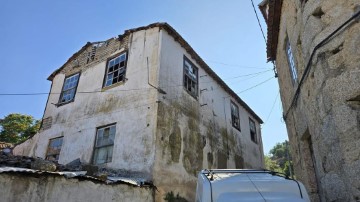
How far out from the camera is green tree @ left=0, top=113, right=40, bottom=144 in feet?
76.5

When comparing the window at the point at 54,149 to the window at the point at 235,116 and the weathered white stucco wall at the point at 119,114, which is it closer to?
the weathered white stucco wall at the point at 119,114

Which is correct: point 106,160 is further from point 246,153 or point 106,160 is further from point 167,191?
point 246,153

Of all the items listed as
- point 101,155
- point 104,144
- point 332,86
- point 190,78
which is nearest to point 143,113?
point 104,144

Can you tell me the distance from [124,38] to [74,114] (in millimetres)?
4338

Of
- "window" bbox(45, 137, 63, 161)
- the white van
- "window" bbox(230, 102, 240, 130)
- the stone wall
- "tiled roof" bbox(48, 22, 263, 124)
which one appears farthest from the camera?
"window" bbox(230, 102, 240, 130)

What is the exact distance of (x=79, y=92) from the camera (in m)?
13.2

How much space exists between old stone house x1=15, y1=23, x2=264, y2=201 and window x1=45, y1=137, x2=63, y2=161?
5cm

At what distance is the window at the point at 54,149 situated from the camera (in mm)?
12383

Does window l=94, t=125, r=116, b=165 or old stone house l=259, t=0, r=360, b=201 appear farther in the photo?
window l=94, t=125, r=116, b=165

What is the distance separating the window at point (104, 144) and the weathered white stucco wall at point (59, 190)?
2.76 metres

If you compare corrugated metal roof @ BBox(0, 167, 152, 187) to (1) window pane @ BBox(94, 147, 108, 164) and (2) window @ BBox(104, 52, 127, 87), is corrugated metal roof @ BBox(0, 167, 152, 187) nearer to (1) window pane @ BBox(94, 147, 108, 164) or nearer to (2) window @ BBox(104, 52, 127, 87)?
(1) window pane @ BBox(94, 147, 108, 164)

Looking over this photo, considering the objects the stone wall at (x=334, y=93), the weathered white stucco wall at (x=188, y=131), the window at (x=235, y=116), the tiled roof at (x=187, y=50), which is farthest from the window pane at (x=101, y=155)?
the window at (x=235, y=116)

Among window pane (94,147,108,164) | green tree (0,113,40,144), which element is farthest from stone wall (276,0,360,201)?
green tree (0,113,40,144)

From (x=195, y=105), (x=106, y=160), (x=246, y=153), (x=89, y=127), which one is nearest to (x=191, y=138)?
(x=195, y=105)
